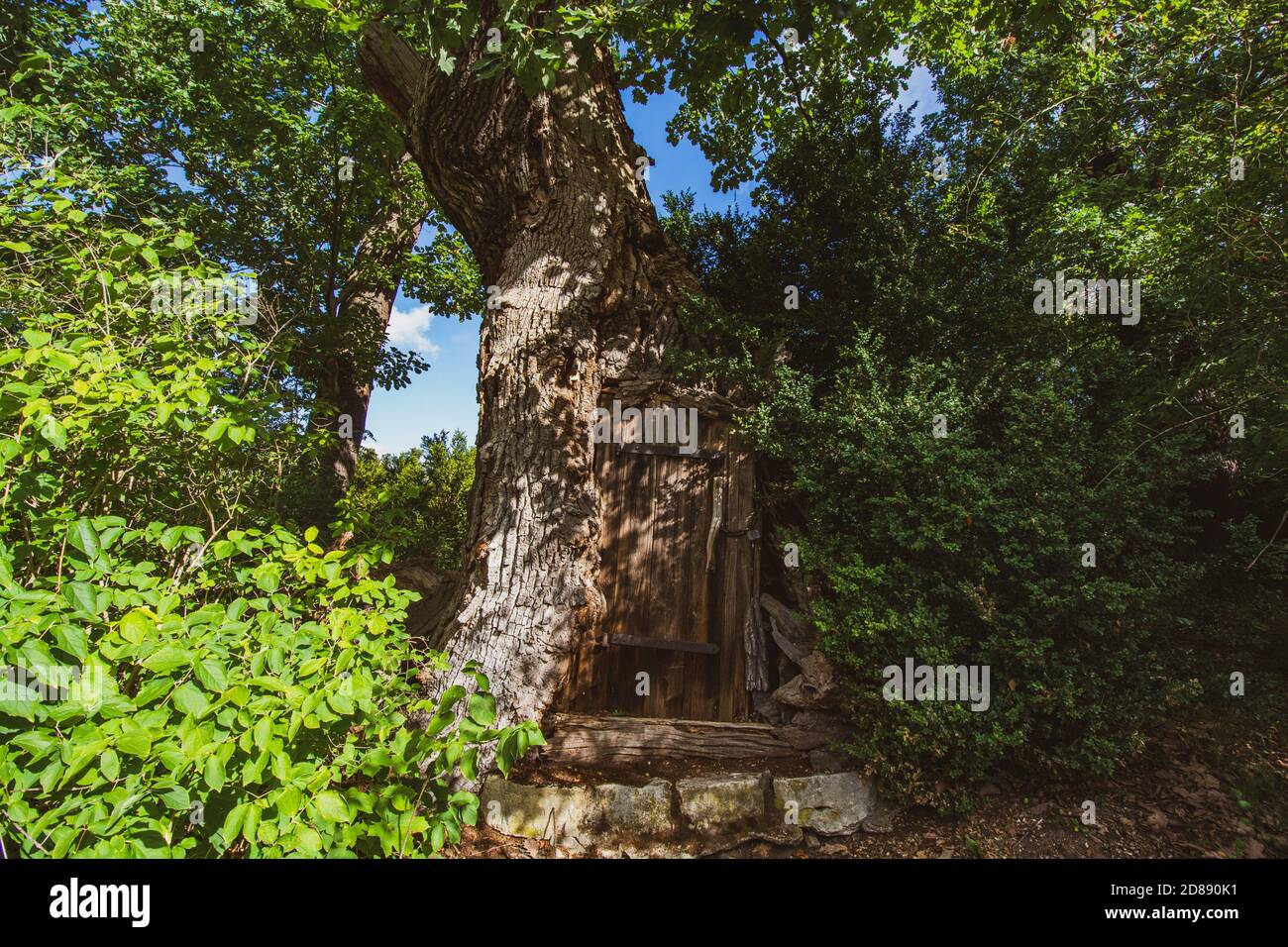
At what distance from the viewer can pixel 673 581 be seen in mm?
5180

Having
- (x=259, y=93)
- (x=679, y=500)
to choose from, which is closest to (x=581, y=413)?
(x=679, y=500)

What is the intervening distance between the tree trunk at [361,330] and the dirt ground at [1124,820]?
6.82m

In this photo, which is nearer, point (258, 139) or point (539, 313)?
point (539, 313)

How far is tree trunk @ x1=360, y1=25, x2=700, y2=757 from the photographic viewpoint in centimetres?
423

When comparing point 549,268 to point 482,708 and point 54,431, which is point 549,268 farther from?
point 482,708

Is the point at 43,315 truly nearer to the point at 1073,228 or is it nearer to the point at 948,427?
the point at 948,427

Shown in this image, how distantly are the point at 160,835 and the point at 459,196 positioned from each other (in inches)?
214

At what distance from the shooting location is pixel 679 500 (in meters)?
5.34

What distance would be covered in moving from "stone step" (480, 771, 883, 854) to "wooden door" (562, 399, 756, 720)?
980 mm

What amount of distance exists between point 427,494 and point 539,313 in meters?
5.26

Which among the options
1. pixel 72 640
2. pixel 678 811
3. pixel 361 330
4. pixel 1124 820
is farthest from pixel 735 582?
pixel 361 330

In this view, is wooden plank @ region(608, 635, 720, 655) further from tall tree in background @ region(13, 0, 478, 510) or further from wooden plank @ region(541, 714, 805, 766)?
tall tree in background @ region(13, 0, 478, 510)

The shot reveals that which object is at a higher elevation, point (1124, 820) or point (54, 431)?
point (54, 431)

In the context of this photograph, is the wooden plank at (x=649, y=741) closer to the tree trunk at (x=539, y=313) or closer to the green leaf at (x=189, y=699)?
the tree trunk at (x=539, y=313)
